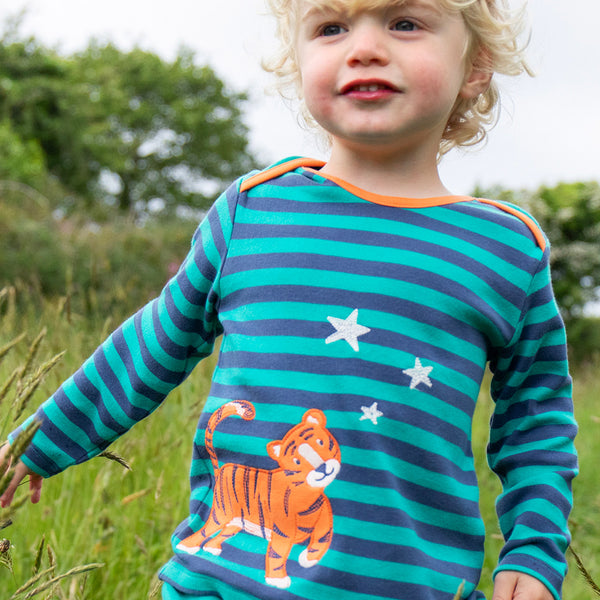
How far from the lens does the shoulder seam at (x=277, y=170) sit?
1.52 metres

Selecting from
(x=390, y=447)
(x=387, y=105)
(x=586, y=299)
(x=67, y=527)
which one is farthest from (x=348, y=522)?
(x=586, y=299)

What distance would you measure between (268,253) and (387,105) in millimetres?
337

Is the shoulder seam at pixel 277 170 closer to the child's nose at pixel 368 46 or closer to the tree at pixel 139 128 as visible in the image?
the child's nose at pixel 368 46

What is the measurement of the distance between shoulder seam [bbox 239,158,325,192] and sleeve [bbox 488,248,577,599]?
1.61 feet

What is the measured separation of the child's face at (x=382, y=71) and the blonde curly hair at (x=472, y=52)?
3 centimetres

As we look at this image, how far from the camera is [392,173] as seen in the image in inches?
58.4

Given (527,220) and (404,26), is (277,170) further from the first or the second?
(527,220)

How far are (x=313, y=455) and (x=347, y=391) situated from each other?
118 mm

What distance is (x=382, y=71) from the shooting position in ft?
4.55

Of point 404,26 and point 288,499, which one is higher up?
point 404,26

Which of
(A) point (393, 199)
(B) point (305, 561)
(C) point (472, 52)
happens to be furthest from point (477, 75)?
(B) point (305, 561)

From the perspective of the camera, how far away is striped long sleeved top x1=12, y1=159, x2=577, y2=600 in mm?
1279

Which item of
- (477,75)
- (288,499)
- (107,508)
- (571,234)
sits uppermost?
(571,234)

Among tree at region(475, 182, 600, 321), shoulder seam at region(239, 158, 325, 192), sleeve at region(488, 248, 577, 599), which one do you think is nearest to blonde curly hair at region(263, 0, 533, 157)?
shoulder seam at region(239, 158, 325, 192)
